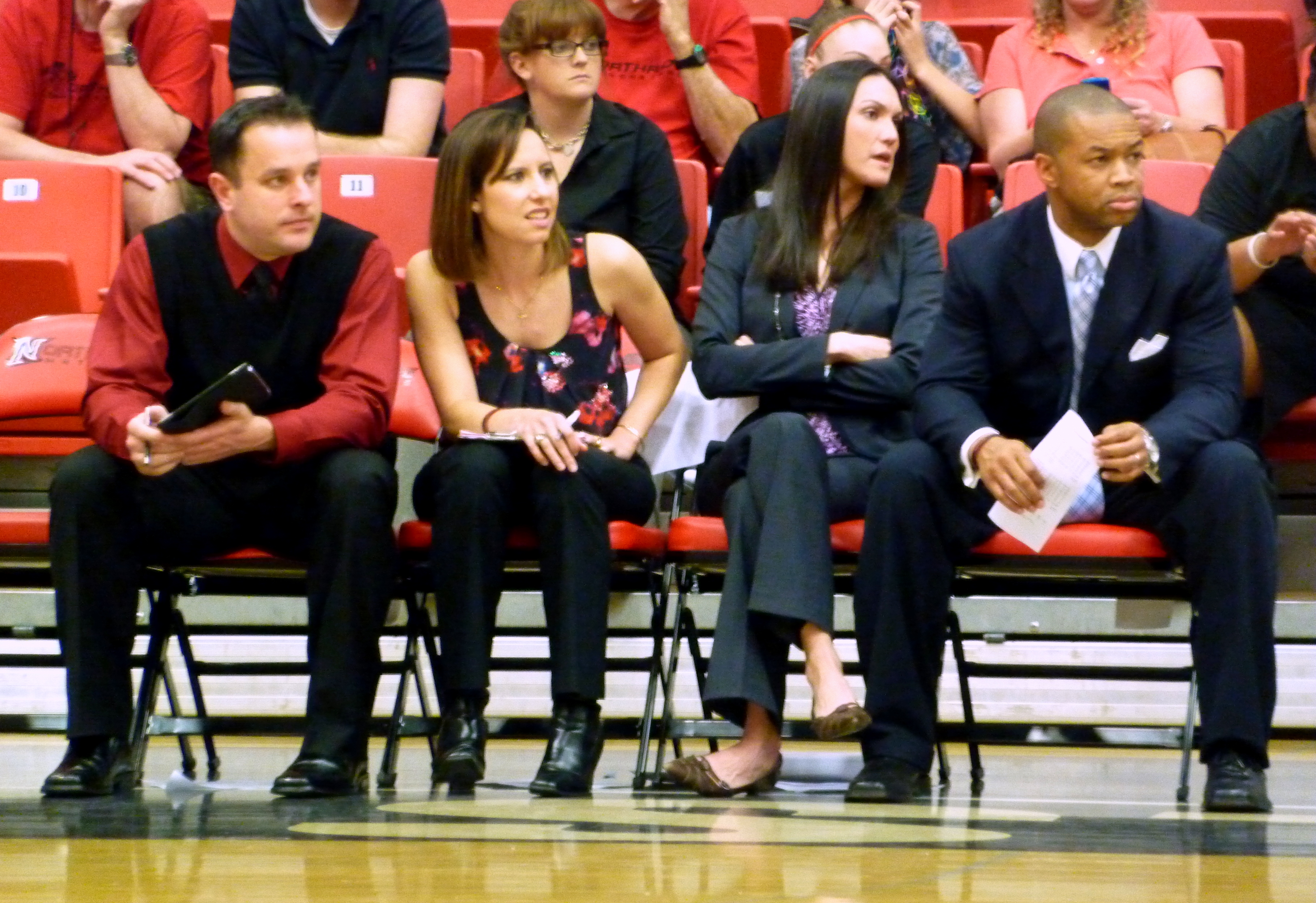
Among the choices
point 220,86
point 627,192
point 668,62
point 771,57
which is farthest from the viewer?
point 771,57

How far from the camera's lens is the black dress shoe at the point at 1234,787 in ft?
8.34

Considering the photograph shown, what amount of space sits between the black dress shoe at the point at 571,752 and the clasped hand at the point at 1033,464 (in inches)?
28.5

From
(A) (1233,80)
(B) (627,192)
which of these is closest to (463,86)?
(B) (627,192)

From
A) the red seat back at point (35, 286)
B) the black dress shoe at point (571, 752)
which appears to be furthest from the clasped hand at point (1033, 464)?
the red seat back at point (35, 286)

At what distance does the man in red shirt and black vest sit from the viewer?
9.17ft

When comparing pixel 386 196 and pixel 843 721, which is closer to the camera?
pixel 843 721

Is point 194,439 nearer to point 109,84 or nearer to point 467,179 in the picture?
point 467,179

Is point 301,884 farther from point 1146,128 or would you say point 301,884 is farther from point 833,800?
point 1146,128

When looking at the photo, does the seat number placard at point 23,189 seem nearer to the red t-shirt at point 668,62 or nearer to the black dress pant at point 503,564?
the red t-shirt at point 668,62

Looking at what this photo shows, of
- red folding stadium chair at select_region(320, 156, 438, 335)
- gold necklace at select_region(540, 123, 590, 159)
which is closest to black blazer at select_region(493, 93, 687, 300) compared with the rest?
gold necklace at select_region(540, 123, 590, 159)

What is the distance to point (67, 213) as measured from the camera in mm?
3920

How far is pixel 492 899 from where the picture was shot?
1710 millimetres

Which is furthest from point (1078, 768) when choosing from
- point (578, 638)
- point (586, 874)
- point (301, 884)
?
point (301, 884)

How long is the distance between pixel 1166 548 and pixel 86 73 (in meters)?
2.89
